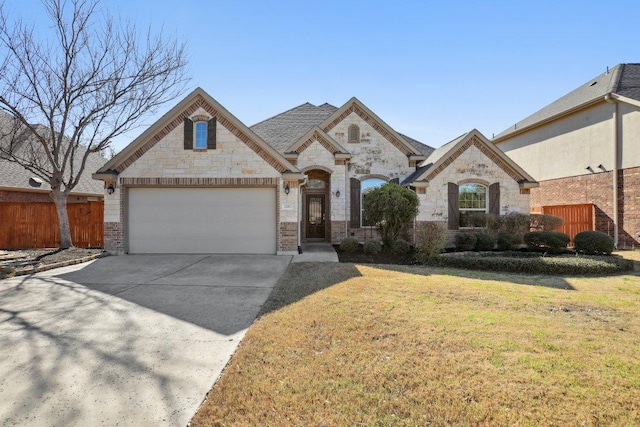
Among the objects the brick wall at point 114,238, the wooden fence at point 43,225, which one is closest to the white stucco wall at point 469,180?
the brick wall at point 114,238

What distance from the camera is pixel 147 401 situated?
9.81 ft

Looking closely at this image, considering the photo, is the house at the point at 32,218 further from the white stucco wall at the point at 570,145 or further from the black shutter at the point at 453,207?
the white stucco wall at the point at 570,145

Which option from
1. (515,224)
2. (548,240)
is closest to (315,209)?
(515,224)

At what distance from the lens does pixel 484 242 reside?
13.0 meters

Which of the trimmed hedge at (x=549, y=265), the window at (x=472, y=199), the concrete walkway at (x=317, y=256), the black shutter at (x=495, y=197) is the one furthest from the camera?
the window at (x=472, y=199)

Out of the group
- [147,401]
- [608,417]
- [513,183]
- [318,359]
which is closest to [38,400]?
[147,401]

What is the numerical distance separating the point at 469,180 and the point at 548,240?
12.2ft

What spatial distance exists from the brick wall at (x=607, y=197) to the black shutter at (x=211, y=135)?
17.2 meters

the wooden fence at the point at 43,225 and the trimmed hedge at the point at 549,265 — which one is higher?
the wooden fence at the point at 43,225

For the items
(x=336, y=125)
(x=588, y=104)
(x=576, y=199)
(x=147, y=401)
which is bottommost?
(x=147, y=401)

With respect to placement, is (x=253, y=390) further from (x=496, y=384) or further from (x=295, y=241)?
(x=295, y=241)

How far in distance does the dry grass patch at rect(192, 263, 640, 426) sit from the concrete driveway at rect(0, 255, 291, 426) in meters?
0.39

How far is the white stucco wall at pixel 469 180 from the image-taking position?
14305 mm

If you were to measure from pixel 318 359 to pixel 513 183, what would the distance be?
14049 mm
